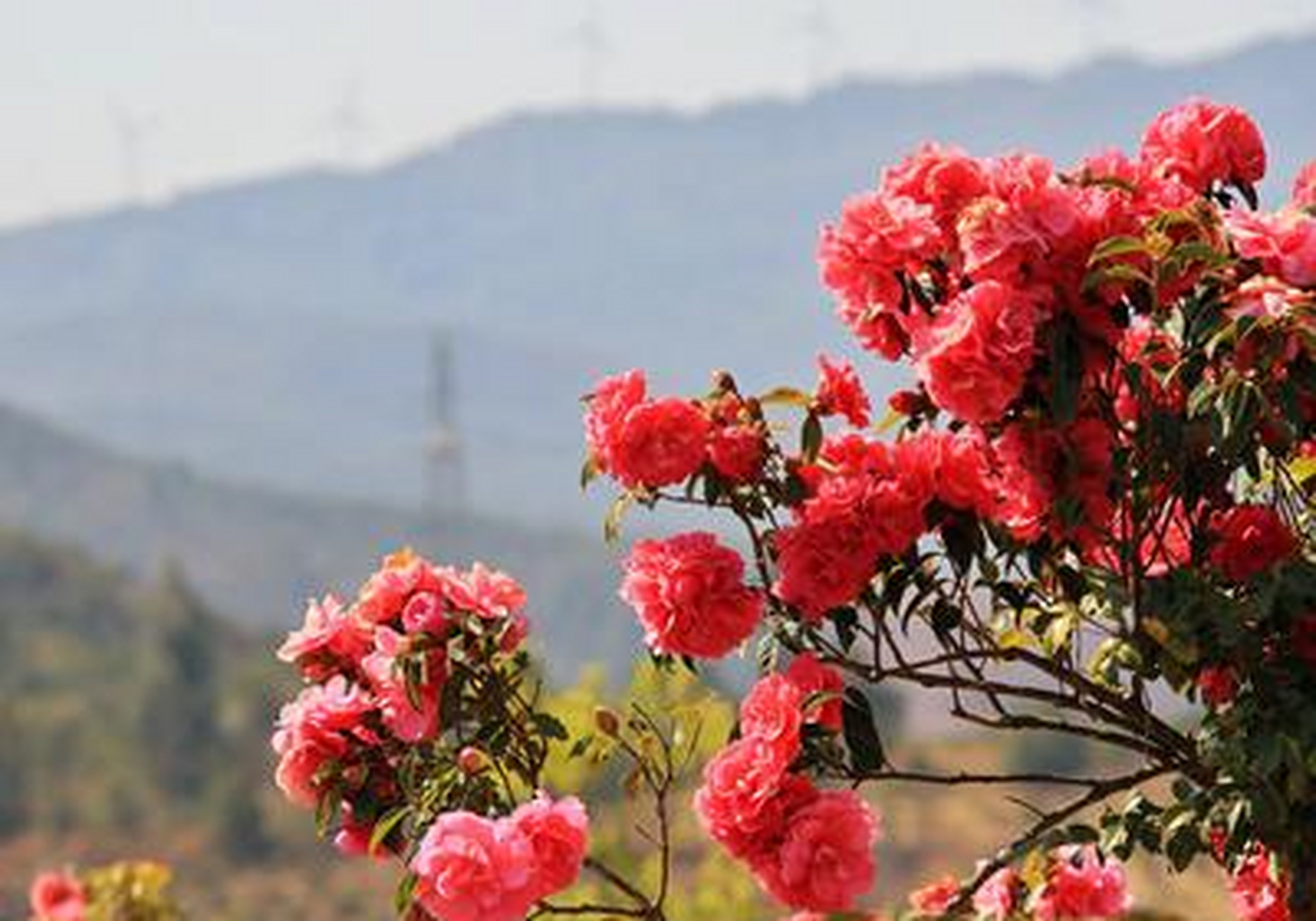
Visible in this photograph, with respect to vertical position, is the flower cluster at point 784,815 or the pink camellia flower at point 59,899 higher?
the pink camellia flower at point 59,899

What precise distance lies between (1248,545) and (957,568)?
44 centimetres

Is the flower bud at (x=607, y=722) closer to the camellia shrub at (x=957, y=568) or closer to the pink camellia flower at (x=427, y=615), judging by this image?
the camellia shrub at (x=957, y=568)

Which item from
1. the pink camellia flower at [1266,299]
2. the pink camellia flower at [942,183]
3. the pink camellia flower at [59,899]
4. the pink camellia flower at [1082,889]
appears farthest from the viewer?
the pink camellia flower at [59,899]

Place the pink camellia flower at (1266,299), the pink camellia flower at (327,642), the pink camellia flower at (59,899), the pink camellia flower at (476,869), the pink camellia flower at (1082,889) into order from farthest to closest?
the pink camellia flower at (59,899)
the pink camellia flower at (1082,889)
the pink camellia flower at (327,642)
the pink camellia flower at (476,869)
the pink camellia flower at (1266,299)

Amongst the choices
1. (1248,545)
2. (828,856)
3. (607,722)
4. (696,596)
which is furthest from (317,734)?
(1248,545)

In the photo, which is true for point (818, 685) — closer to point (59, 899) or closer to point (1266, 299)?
point (1266, 299)

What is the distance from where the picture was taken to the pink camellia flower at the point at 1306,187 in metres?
3.93

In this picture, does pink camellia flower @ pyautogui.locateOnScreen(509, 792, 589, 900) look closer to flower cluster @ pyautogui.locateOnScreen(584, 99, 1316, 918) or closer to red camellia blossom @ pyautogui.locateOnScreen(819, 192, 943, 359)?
flower cluster @ pyautogui.locateOnScreen(584, 99, 1316, 918)

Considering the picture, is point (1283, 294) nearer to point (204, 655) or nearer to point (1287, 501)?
point (1287, 501)

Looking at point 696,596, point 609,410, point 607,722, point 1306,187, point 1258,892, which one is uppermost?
point 1306,187

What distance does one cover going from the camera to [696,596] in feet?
13.1

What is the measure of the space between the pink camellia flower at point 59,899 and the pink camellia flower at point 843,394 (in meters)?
3.61

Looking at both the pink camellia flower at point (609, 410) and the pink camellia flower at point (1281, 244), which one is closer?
the pink camellia flower at point (1281, 244)

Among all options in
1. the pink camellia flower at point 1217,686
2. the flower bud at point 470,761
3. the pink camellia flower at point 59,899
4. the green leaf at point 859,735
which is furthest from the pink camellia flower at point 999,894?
the pink camellia flower at point 59,899
